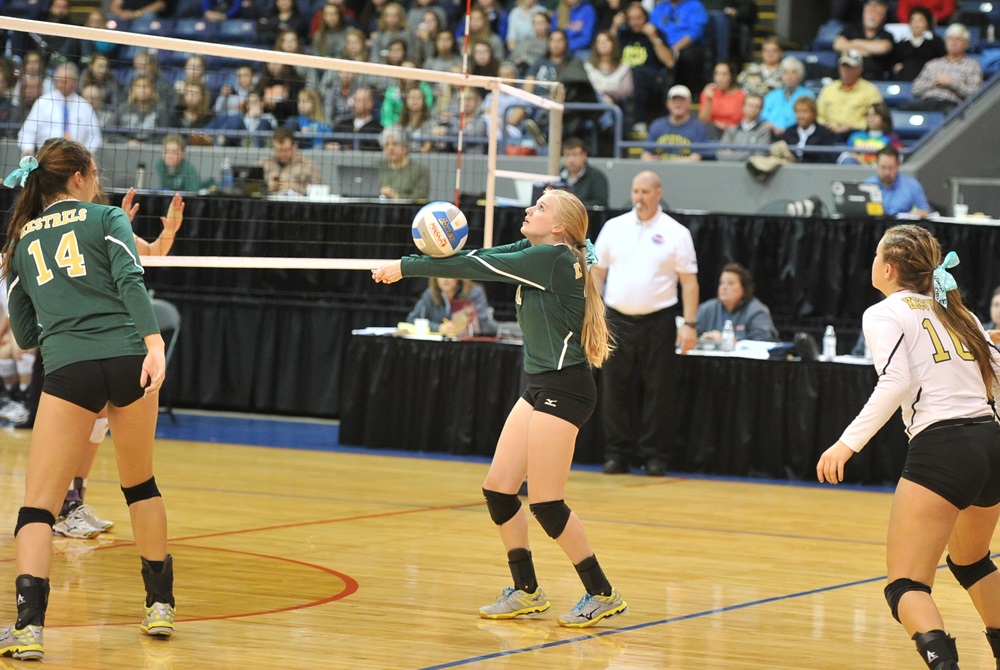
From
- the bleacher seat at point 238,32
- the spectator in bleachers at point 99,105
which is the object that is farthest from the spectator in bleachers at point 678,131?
the bleacher seat at point 238,32

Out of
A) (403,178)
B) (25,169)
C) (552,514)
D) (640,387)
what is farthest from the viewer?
(403,178)

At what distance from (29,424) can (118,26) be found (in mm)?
7040

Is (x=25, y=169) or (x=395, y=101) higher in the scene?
(x=395, y=101)

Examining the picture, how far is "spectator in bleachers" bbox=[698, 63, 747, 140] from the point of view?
13.6 meters

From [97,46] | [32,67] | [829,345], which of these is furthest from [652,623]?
[97,46]

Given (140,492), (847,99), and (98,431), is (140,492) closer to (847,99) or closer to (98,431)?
(98,431)

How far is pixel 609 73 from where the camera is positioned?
1417cm

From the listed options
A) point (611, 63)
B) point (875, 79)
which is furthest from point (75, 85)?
point (875, 79)

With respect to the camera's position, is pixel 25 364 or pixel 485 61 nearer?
pixel 25 364

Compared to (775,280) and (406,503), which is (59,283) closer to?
(406,503)

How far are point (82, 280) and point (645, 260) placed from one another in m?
5.64

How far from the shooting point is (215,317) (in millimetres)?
12859

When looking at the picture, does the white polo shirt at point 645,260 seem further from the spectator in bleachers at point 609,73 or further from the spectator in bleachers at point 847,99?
the spectator in bleachers at point 609,73

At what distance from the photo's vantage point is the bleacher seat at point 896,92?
44.9 ft
